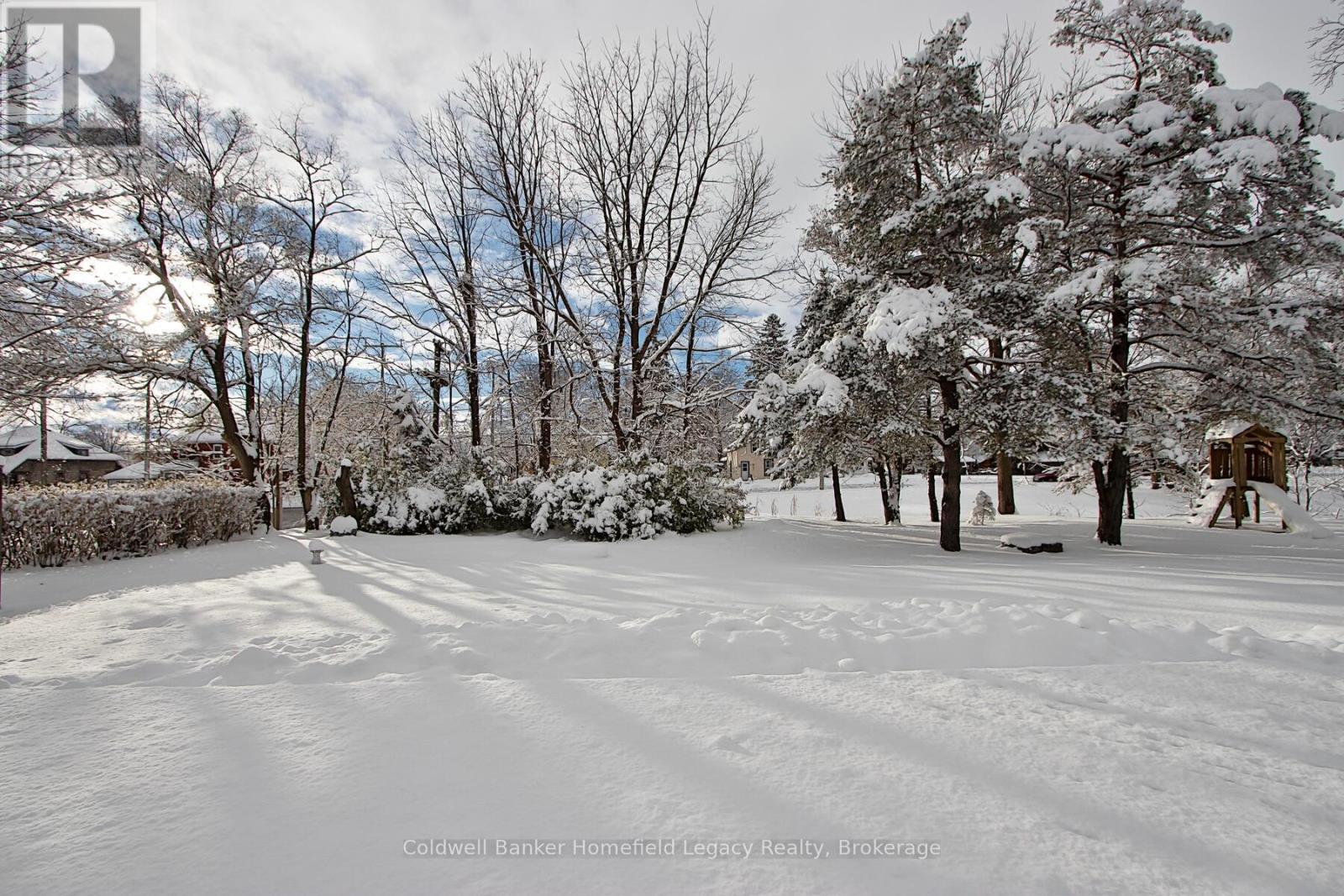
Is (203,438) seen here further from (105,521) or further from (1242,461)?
(1242,461)

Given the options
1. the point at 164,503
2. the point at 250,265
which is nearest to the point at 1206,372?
the point at 164,503

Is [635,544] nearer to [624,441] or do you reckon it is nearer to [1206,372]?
[624,441]

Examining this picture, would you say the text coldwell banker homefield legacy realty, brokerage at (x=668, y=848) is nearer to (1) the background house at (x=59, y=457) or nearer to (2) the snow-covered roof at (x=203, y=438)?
(2) the snow-covered roof at (x=203, y=438)

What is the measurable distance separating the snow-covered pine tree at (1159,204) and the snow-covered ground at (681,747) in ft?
18.4

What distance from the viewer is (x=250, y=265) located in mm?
16125

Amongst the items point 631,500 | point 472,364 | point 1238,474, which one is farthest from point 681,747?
point 1238,474

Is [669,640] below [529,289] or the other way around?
below

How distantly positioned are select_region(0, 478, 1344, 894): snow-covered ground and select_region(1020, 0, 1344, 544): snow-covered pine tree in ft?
18.4

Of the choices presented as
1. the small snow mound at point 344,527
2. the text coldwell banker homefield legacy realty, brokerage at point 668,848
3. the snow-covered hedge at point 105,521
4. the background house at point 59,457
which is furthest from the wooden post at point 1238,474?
the background house at point 59,457

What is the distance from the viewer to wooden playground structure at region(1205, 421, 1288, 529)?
45.6 ft

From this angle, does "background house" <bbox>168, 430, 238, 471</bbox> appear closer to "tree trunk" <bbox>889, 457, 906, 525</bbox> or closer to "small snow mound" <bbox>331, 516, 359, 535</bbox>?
"small snow mound" <bbox>331, 516, 359, 535</bbox>

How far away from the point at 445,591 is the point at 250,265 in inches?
603

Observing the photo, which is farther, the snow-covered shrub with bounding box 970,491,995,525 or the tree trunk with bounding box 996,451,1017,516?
the tree trunk with bounding box 996,451,1017,516

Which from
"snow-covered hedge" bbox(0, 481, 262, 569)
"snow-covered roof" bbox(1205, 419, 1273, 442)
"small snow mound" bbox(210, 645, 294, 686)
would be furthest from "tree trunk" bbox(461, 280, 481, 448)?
"snow-covered roof" bbox(1205, 419, 1273, 442)
